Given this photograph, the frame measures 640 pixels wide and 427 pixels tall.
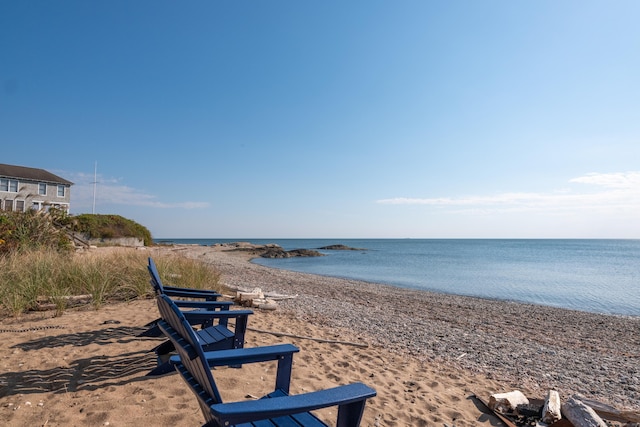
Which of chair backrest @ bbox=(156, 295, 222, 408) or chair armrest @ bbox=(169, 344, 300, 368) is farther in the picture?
chair armrest @ bbox=(169, 344, 300, 368)

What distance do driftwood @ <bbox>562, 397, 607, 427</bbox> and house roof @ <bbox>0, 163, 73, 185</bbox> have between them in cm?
4139

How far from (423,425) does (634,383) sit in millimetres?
4176

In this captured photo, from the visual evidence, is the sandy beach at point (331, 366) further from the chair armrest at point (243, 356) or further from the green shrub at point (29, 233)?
the green shrub at point (29, 233)

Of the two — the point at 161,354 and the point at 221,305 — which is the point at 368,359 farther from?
the point at 161,354

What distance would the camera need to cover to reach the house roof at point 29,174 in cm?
3334

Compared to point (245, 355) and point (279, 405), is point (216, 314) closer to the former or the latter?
point (245, 355)

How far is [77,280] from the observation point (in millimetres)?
6645

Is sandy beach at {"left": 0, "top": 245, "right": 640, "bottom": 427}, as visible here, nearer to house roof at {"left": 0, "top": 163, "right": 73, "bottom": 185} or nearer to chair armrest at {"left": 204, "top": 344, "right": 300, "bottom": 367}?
chair armrest at {"left": 204, "top": 344, "right": 300, "bottom": 367}

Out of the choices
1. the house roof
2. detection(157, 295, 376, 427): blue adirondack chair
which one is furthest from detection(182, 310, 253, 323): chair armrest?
the house roof

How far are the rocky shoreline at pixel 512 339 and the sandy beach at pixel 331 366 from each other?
37 millimetres

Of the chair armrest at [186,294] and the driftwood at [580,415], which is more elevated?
the chair armrest at [186,294]

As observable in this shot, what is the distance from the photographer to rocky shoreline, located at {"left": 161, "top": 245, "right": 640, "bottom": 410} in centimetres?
514

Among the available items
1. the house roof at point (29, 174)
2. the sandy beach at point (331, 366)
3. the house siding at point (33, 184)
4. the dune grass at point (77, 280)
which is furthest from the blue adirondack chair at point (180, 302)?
the house roof at point (29, 174)

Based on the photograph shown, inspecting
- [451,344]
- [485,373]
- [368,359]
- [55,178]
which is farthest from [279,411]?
[55,178]
